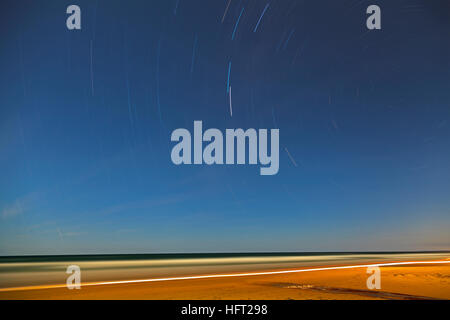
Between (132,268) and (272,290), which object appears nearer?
(272,290)

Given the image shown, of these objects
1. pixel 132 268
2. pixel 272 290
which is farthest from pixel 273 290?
pixel 132 268

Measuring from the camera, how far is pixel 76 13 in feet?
24.1

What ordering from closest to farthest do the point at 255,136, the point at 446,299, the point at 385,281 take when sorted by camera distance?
the point at 446,299, the point at 385,281, the point at 255,136

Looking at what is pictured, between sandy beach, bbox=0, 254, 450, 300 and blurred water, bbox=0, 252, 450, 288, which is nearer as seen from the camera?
sandy beach, bbox=0, 254, 450, 300

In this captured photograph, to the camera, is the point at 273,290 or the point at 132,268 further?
the point at 132,268

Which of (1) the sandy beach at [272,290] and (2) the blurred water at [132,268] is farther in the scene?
(2) the blurred water at [132,268]

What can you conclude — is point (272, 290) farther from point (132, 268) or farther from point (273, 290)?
point (132, 268)

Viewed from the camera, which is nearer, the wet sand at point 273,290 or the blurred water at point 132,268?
the wet sand at point 273,290

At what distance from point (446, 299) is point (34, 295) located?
5769 millimetres

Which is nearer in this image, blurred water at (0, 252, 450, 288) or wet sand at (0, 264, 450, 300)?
wet sand at (0, 264, 450, 300)
